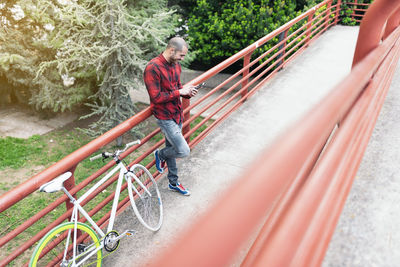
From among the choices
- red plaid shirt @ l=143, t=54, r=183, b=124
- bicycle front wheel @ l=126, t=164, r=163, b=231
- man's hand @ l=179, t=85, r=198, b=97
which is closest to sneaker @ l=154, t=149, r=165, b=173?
bicycle front wheel @ l=126, t=164, r=163, b=231

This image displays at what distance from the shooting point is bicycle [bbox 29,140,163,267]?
9.29 ft

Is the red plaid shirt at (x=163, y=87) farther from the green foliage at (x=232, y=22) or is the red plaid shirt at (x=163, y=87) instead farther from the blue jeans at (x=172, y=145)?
the green foliage at (x=232, y=22)

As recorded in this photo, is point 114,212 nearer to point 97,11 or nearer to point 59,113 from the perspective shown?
point 97,11

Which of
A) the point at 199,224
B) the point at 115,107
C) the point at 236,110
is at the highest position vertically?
the point at 199,224

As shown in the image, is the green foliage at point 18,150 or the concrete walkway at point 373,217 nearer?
the concrete walkway at point 373,217

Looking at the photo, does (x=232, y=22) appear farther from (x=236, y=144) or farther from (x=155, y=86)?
(x=155, y=86)

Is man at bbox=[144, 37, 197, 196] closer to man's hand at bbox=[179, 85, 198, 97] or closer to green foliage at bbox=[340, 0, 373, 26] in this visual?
man's hand at bbox=[179, 85, 198, 97]

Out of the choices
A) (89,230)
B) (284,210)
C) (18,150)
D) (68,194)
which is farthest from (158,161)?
(18,150)

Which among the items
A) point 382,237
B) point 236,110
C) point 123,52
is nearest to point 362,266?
point 382,237

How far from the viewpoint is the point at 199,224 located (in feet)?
1.93

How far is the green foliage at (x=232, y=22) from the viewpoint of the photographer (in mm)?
11117

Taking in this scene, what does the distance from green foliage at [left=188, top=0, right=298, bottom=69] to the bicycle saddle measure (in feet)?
29.5

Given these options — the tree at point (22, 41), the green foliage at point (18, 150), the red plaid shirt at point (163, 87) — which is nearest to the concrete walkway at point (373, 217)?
the red plaid shirt at point (163, 87)

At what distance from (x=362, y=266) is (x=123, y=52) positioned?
7.95m
